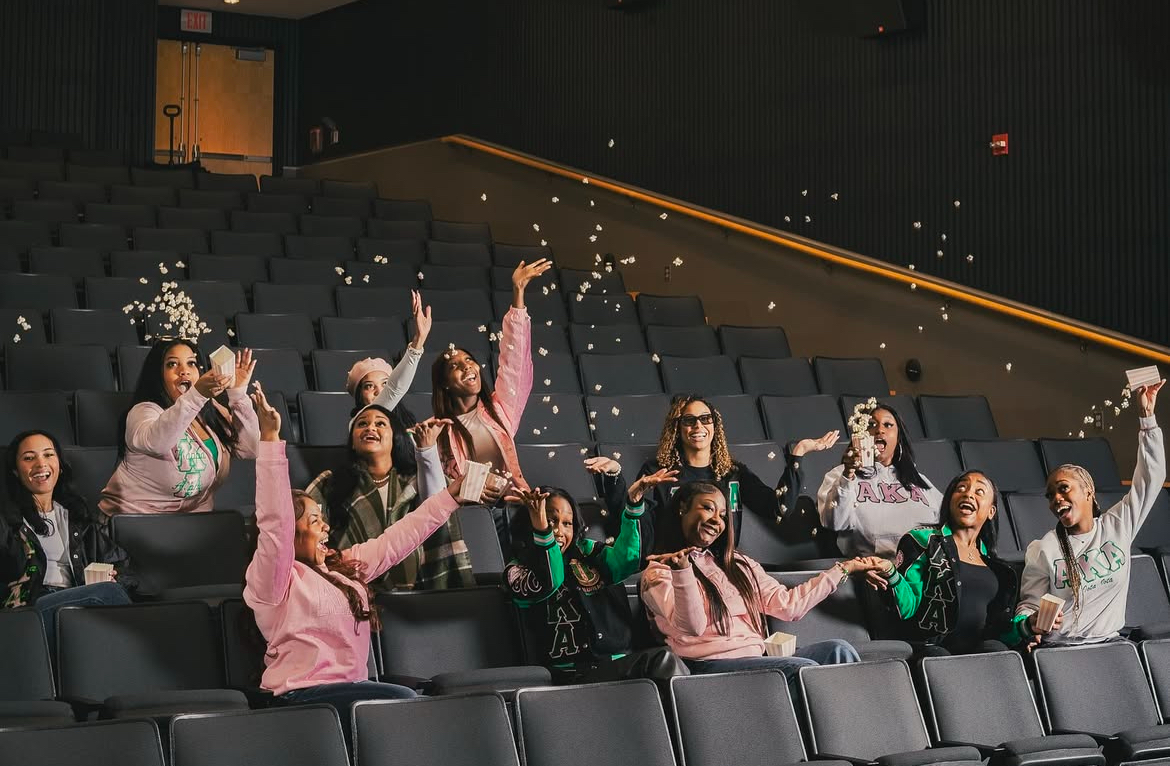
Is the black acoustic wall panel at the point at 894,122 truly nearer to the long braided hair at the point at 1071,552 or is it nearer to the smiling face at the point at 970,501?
the long braided hair at the point at 1071,552

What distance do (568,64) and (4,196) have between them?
316 cm

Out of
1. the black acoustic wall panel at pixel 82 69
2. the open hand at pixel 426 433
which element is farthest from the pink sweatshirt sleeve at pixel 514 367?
the black acoustic wall panel at pixel 82 69

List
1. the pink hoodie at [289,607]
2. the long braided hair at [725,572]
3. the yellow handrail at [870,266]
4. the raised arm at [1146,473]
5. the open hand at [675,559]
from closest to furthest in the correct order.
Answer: the pink hoodie at [289,607] < the open hand at [675,559] < the long braided hair at [725,572] < the raised arm at [1146,473] < the yellow handrail at [870,266]

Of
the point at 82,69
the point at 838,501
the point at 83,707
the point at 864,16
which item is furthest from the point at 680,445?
the point at 82,69

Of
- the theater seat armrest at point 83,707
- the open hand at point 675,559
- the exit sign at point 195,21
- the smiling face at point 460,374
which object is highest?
the exit sign at point 195,21

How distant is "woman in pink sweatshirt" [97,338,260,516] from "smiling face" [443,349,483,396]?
57 cm

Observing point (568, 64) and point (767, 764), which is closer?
point (767, 764)

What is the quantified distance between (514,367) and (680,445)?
555 millimetres

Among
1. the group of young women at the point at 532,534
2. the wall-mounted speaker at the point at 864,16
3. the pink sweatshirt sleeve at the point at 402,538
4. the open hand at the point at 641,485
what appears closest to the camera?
the group of young women at the point at 532,534

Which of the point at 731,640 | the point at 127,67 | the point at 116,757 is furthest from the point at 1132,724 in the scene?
the point at 127,67

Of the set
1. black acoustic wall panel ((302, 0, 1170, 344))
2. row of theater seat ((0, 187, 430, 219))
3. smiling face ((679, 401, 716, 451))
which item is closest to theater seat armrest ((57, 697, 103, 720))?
Answer: smiling face ((679, 401, 716, 451))

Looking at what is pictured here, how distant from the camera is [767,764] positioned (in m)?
2.78

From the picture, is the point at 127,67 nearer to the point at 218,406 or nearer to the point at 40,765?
the point at 218,406

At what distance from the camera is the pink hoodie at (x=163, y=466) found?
141 inches
